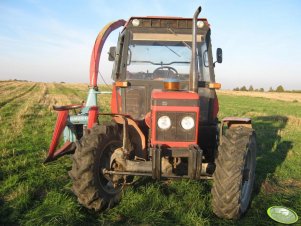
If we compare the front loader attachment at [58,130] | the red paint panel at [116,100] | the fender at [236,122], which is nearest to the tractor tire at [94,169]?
the red paint panel at [116,100]

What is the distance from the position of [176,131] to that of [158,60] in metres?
1.55

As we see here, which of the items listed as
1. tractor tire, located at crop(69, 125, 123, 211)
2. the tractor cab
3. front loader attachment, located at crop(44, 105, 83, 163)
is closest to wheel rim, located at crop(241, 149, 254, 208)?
the tractor cab

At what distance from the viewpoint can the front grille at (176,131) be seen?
4145 millimetres

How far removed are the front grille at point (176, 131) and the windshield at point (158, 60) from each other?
1.24 meters

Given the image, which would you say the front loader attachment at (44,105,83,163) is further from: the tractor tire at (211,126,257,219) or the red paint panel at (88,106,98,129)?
the tractor tire at (211,126,257,219)

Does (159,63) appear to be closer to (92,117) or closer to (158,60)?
(158,60)

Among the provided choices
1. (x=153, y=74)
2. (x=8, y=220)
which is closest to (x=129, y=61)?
(x=153, y=74)

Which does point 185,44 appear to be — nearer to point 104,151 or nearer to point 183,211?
point 104,151

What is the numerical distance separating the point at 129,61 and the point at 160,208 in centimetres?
226

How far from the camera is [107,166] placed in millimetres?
4324

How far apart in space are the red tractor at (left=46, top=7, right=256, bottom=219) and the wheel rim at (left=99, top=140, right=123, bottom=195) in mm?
12

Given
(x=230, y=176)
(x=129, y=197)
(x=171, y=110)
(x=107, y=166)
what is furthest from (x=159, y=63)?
(x=230, y=176)

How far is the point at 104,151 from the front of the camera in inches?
167

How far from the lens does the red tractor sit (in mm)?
3900
